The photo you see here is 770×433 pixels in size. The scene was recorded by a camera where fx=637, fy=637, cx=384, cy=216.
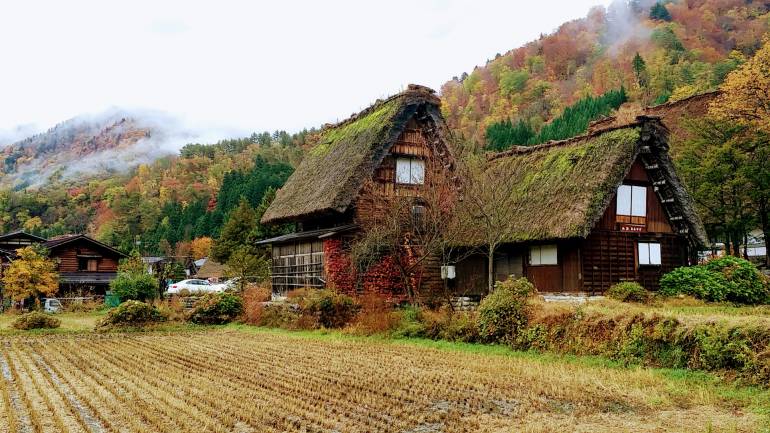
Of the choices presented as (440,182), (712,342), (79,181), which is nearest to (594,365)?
(712,342)

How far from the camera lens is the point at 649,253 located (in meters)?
25.3

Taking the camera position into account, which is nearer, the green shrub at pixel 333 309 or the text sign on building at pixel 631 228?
the green shrub at pixel 333 309

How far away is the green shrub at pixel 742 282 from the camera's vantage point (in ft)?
69.8

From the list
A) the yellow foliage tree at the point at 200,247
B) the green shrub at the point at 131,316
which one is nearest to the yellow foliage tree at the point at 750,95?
the green shrub at the point at 131,316

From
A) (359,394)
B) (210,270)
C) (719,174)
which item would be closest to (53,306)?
(359,394)

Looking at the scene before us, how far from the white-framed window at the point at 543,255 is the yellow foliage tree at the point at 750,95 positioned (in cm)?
1688

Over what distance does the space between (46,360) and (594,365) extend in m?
12.8

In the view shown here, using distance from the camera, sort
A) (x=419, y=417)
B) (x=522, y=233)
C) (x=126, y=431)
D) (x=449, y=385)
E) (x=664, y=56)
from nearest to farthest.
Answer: (x=126, y=431) → (x=419, y=417) → (x=449, y=385) → (x=522, y=233) → (x=664, y=56)

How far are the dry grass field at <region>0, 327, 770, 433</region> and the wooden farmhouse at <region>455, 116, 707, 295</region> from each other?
8.92 meters

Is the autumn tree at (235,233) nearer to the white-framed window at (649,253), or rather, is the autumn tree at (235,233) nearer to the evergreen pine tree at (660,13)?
the white-framed window at (649,253)

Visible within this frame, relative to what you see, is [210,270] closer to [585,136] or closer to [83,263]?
[83,263]

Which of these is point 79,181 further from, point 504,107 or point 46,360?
point 46,360

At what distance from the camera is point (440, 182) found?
25516 millimetres

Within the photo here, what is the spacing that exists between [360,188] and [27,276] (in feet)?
79.3
